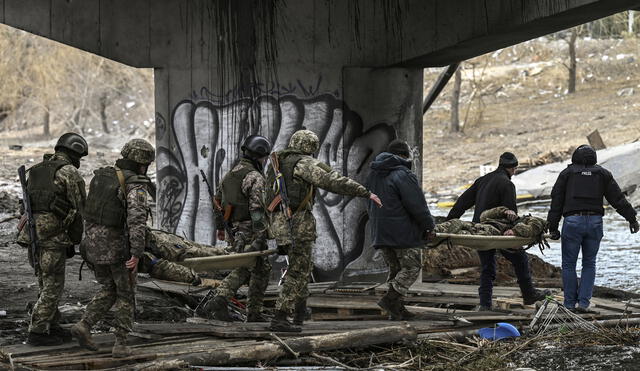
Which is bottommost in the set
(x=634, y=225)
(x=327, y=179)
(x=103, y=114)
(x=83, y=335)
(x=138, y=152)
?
(x=83, y=335)

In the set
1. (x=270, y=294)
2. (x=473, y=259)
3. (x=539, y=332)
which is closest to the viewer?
(x=539, y=332)

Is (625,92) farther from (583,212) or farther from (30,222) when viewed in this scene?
(30,222)

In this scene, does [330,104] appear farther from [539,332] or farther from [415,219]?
[539,332]

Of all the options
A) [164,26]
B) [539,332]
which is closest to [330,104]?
[164,26]

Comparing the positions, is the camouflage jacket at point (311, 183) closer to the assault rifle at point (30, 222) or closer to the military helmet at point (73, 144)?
the military helmet at point (73, 144)

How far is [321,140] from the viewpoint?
13336 millimetres

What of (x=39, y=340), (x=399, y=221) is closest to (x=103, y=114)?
(x=399, y=221)

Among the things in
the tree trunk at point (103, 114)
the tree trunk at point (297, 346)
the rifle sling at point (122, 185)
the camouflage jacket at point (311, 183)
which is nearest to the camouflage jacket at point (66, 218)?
the rifle sling at point (122, 185)

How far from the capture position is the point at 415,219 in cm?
1002

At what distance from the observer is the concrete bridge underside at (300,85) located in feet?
43.6

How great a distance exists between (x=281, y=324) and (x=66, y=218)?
2106mm

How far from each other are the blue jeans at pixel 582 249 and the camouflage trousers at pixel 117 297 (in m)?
4.79

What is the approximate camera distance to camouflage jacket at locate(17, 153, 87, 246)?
29.0 ft

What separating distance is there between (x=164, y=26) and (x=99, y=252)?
6265mm
